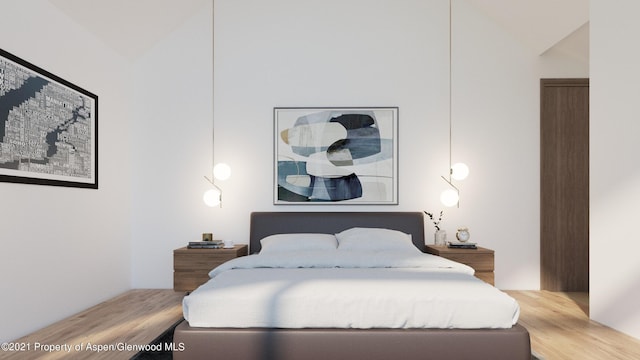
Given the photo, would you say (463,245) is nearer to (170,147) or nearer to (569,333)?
(569,333)

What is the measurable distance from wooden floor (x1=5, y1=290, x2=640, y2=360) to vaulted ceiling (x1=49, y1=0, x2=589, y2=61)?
7.34ft

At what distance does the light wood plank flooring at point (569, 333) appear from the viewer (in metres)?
2.68

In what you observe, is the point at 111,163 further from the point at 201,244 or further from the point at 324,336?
the point at 324,336

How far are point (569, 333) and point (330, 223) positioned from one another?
2.06 m

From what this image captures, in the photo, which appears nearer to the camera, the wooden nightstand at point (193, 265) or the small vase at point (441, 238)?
the wooden nightstand at point (193, 265)

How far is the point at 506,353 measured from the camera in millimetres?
2260

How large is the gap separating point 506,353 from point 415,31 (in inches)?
127

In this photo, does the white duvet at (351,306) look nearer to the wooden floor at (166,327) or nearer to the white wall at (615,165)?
the wooden floor at (166,327)

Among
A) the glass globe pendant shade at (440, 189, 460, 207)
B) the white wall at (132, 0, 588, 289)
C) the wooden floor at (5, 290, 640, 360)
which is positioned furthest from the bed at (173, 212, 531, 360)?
the white wall at (132, 0, 588, 289)

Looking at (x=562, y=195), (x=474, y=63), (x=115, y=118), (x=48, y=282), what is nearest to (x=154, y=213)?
(x=115, y=118)

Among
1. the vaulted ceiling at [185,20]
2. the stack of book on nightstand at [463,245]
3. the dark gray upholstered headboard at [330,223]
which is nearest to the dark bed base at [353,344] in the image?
the stack of book on nightstand at [463,245]

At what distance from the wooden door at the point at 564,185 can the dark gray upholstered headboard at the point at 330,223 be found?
1.25 metres

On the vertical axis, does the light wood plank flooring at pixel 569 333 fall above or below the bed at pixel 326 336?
below

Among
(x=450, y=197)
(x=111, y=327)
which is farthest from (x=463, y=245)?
(x=111, y=327)
